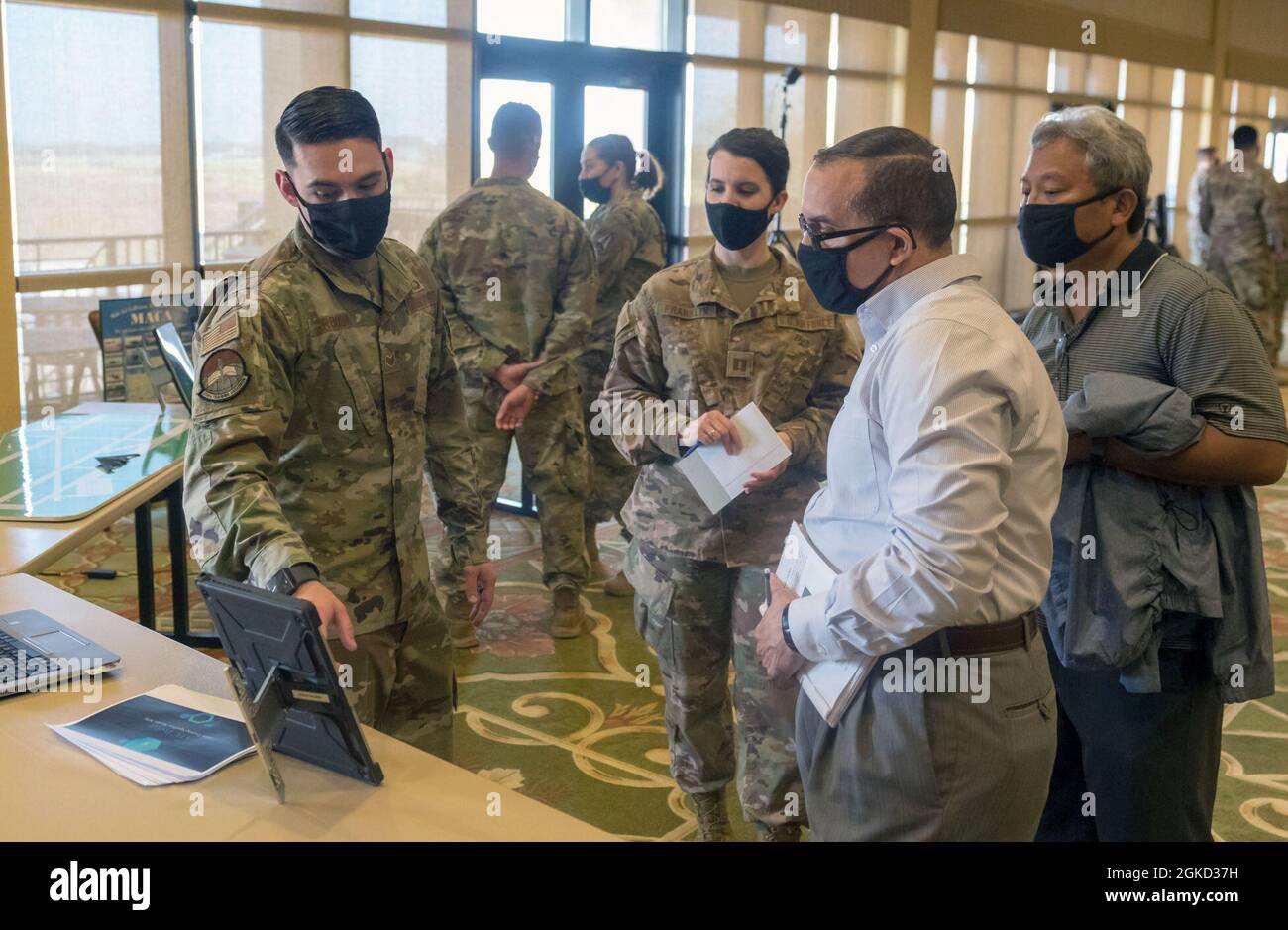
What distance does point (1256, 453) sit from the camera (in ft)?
6.09

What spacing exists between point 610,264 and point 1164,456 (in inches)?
135

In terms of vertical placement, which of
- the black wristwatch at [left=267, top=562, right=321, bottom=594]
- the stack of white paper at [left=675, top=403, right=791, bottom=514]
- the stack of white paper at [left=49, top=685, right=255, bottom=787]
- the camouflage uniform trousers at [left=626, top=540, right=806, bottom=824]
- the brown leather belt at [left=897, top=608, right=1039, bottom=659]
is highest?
the stack of white paper at [left=675, top=403, right=791, bottom=514]

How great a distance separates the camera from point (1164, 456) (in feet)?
6.10

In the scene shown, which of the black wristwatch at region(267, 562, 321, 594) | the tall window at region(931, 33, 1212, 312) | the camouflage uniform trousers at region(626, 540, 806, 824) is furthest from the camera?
the tall window at region(931, 33, 1212, 312)

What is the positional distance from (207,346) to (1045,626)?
1.48 meters

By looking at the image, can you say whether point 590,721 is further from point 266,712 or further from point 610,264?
point 610,264

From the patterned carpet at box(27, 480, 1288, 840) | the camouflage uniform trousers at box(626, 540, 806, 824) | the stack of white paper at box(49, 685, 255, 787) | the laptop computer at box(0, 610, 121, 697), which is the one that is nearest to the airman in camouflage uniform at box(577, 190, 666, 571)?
the patterned carpet at box(27, 480, 1288, 840)

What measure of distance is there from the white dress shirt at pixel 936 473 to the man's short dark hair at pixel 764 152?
968 mm

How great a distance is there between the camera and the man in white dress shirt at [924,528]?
4.63 ft

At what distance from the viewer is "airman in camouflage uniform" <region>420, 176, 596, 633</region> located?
4.18m

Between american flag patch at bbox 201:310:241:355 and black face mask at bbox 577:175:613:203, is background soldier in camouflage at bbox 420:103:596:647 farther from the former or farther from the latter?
american flag patch at bbox 201:310:241:355

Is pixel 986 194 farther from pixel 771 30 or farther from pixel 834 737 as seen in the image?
pixel 834 737
